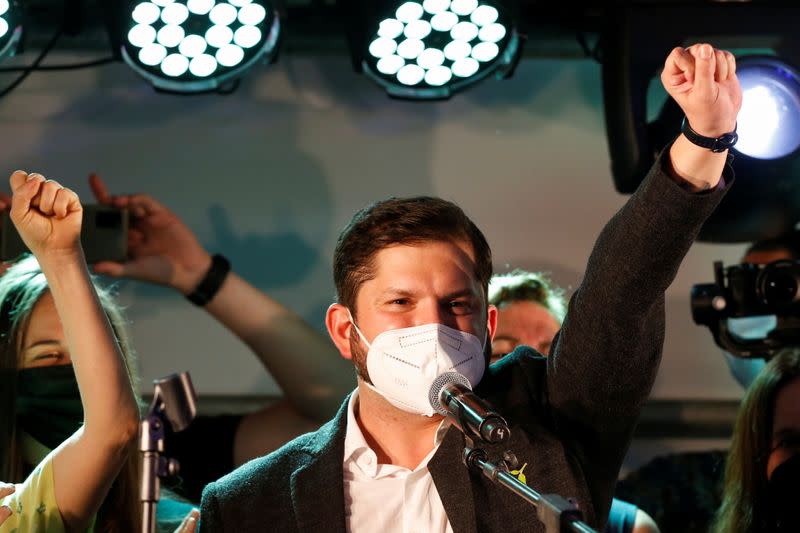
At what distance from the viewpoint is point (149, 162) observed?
4117 mm

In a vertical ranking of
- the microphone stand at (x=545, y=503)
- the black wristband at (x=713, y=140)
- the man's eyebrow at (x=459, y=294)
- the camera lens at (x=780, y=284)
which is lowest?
the camera lens at (x=780, y=284)

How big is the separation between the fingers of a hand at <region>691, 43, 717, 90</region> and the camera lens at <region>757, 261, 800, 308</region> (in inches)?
60.4

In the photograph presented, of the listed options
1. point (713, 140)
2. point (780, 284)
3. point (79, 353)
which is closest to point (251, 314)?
point (79, 353)

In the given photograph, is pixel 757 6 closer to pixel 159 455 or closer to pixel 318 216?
pixel 318 216

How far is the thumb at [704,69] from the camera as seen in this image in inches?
71.0

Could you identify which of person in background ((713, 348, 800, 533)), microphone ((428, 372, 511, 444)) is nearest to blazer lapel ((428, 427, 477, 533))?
microphone ((428, 372, 511, 444))

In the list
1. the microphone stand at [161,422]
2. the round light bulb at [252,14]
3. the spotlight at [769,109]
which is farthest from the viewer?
the spotlight at [769,109]

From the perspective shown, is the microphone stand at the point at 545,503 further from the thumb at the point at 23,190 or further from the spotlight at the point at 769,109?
the spotlight at the point at 769,109

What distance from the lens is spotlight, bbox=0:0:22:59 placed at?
10.2 ft

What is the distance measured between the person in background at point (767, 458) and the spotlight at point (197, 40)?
1.73 metres

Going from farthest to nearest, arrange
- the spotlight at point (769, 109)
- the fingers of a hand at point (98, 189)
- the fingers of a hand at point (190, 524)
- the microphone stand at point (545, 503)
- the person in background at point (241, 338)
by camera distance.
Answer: the person in background at point (241, 338) → the fingers of a hand at point (98, 189) → the spotlight at point (769, 109) → the fingers of a hand at point (190, 524) → the microphone stand at point (545, 503)

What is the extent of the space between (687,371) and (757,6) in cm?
144

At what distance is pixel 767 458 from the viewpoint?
294 centimetres

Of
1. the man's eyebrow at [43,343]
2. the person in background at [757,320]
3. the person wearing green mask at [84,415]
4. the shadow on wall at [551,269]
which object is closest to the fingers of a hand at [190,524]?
the person wearing green mask at [84,415]
